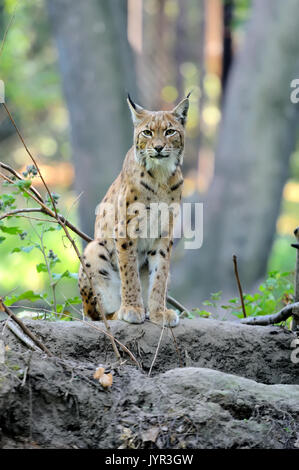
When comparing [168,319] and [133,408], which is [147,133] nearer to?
[168,319]

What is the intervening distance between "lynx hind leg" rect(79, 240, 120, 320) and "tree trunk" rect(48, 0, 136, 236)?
559cm

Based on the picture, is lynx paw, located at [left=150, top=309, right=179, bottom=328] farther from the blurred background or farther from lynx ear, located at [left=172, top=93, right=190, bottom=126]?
the blurred background

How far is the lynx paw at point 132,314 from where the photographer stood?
4.68 meters

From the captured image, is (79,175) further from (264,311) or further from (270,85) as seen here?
(264,311)

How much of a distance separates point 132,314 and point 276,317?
1.03 m

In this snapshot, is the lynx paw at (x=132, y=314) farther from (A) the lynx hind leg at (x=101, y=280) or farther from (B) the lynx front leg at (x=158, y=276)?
(A) the lynx hind leg at (x=101, y=280)

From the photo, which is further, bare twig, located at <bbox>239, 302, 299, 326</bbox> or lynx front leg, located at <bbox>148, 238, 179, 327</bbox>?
lynx front leg, located at <bbox>148, 238, 179, 327</bbox>

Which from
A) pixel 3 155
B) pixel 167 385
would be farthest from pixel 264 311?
pixel 3 155

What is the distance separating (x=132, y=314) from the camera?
15.4 feet

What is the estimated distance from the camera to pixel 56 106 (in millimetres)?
23734

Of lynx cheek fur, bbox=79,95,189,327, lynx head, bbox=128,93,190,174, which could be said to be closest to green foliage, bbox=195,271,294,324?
lynx cheek fur, bbox=79,95,189,327

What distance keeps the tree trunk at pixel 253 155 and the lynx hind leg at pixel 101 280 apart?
6.08m

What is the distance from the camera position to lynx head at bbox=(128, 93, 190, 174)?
507cm

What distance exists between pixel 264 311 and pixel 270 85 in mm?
6618
